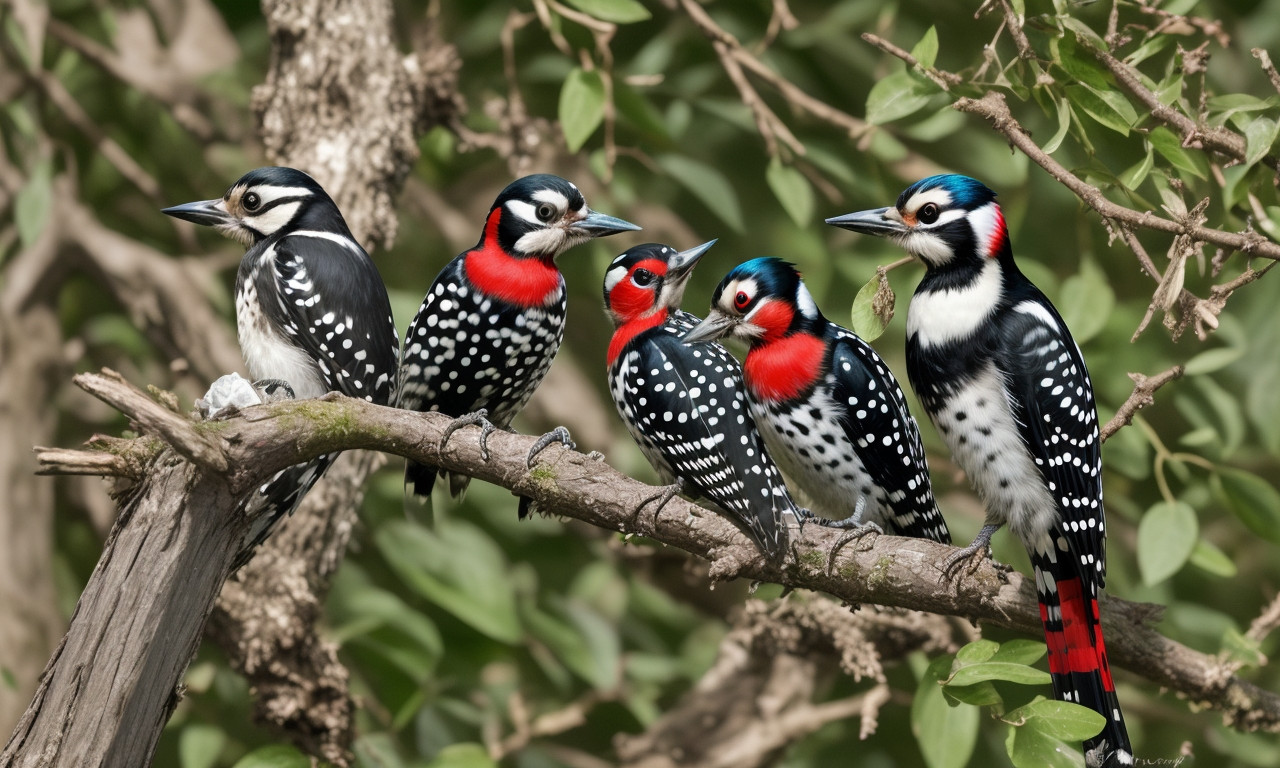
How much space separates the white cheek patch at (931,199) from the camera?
5.31 ft

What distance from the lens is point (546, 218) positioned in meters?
1.77

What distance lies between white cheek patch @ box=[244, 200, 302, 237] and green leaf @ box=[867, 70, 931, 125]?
964 millimetres

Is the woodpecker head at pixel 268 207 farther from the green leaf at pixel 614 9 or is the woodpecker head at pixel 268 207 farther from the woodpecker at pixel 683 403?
the green leaf at pixel 614 9

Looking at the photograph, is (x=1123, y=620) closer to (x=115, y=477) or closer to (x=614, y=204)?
(x=115, y=477)

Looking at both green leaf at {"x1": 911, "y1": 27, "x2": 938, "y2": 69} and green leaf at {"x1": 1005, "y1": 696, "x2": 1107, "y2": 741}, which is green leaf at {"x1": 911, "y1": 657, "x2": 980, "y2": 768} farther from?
green leaf at {"x1": 911, "y1": 27, "x2": 938, "y2": 69}

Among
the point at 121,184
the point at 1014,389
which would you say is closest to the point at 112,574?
the point at 1014,389

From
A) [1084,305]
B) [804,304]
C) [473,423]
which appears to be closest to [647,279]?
A: [804,304]

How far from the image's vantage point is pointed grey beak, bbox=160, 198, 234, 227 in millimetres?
1732

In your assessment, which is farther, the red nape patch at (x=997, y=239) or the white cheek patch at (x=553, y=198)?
the white cheek patch at (x=553, y=198)

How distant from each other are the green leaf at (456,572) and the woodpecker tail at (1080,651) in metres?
1.42

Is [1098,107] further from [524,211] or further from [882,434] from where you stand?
[524,211]

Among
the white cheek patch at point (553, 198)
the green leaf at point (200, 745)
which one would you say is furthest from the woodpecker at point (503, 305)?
the green leaf at point (200, 745)

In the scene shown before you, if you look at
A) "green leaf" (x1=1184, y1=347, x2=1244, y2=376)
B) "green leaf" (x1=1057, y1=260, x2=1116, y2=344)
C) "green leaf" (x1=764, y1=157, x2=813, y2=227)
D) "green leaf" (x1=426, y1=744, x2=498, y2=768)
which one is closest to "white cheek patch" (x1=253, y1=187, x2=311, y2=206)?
"green leaf" (x1=764, y1=157, x2=813, y2=227)

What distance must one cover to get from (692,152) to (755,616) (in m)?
1.58
